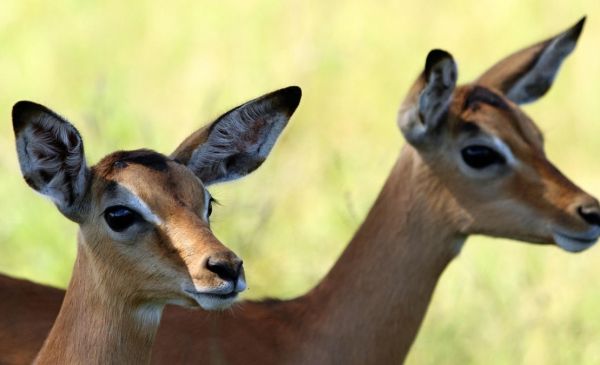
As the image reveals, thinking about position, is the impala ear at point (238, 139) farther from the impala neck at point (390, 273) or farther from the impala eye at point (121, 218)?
the impala neck at point (390, 273)

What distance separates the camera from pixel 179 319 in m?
7.64

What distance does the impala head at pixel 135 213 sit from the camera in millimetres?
5918

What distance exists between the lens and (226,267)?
5805 millimetres

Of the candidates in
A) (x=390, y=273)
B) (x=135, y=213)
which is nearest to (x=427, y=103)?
(x=390, y=273)

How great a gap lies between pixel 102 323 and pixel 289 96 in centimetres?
115

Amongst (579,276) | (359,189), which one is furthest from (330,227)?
(579,276)

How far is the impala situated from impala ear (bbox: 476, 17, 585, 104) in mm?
2613

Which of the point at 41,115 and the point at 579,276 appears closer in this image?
the point at 41,115

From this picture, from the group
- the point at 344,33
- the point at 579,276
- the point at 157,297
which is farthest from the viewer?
the point at 344,33

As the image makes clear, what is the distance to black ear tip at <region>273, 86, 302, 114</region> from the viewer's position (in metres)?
6.58

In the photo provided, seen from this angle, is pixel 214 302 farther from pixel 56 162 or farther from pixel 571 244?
pixel 571 244

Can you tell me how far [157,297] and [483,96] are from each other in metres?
2.44

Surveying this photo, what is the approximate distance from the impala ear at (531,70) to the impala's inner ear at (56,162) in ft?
9.22

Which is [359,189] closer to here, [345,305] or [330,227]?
[330,227]
